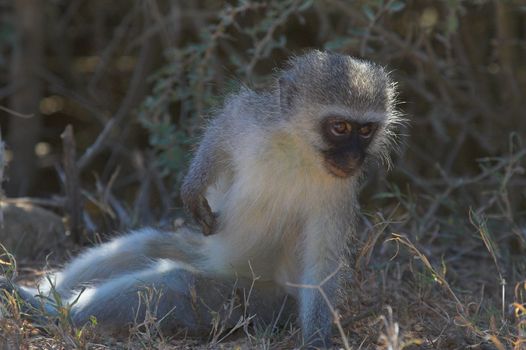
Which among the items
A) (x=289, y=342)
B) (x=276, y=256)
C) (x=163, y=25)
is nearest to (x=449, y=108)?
(x=163, y=25)

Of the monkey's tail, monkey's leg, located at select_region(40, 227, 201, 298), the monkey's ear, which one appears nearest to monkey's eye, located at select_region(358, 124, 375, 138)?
the monkey's ear

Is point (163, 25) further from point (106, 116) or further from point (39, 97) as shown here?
point (39, 97)

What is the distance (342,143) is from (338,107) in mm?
161

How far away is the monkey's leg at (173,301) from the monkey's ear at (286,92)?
32.7 inches

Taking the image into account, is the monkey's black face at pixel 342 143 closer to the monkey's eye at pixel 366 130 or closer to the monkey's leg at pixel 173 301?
the monkey's eye at pixel 366 130

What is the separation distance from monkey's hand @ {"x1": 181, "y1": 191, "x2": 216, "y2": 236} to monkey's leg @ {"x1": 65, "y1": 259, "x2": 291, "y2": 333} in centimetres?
36

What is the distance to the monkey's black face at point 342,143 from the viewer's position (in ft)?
12.8

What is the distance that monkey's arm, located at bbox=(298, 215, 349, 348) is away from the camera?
152 inches

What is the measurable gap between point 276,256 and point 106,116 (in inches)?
130

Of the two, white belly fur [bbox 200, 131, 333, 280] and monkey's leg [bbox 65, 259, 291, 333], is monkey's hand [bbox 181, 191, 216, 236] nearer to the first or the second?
white belly fur [bbox 200, 131, 333, 280]

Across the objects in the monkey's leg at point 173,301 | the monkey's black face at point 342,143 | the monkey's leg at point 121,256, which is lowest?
the monkey's leg at point 121,256

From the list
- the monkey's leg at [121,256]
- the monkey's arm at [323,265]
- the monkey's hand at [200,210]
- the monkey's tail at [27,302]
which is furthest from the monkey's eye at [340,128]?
the monkey's tail at [27,302]

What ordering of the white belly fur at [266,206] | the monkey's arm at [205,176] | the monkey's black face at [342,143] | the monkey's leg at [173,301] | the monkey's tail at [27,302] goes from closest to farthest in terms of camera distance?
the monkey's tail at [27,302] < the monkey's leg at [173,301] < the monkey's black face at [342,143] < the white belly fur at [266,206] < the monkey's arm at [205,176]

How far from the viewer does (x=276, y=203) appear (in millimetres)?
4094
